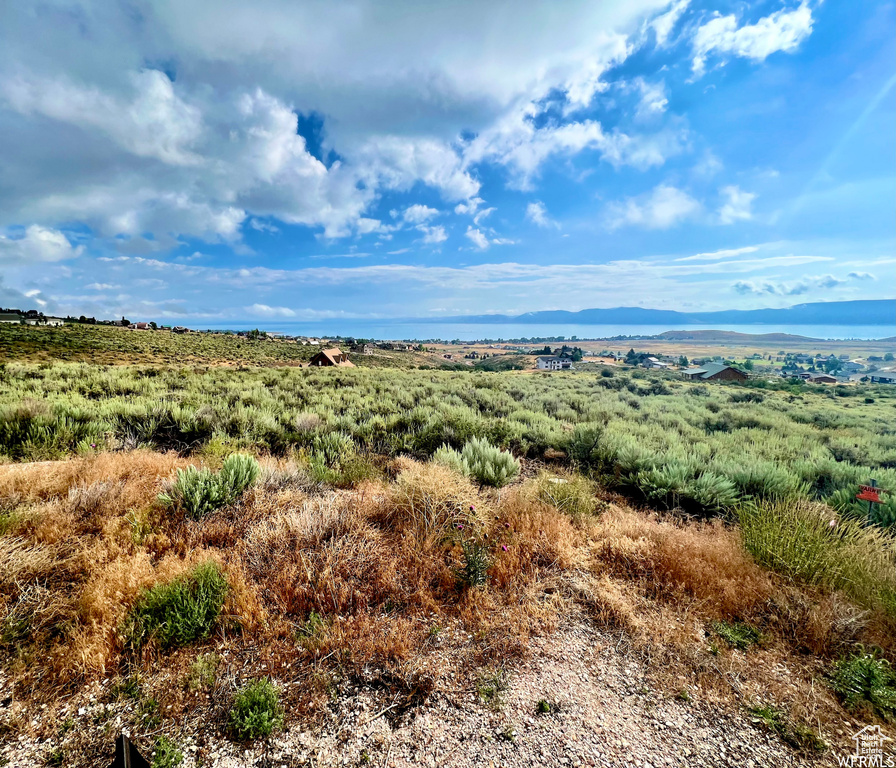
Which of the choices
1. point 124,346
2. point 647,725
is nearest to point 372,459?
point 647,725

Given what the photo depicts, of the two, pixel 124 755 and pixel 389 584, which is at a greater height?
pixel 124 755

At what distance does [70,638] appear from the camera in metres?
2.38

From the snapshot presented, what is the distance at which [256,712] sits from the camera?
6.67 ft

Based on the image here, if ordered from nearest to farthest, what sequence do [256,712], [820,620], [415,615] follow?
[256,712]
[820,620]
[415,615]

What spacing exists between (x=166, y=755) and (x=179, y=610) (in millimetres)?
930

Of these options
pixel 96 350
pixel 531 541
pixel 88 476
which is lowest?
pixel 531 541

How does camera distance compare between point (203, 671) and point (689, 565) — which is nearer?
point (203, 671)

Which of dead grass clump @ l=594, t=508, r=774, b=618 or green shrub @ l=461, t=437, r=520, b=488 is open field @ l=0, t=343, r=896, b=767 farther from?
green shrub @ l=461, t=437, r=520, b=488

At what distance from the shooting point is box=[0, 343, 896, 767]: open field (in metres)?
2.06

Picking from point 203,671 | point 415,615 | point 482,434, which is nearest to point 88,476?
point 203,671

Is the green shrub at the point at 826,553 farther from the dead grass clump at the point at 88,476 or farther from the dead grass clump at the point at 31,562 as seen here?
the dead grass clump at the point at 88,476

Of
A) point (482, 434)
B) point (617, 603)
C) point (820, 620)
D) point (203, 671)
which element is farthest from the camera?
point (482, 434)

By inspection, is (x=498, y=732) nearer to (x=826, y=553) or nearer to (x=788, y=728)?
(x=788, y=728)

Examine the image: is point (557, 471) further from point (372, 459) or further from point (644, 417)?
point (644, 417)
